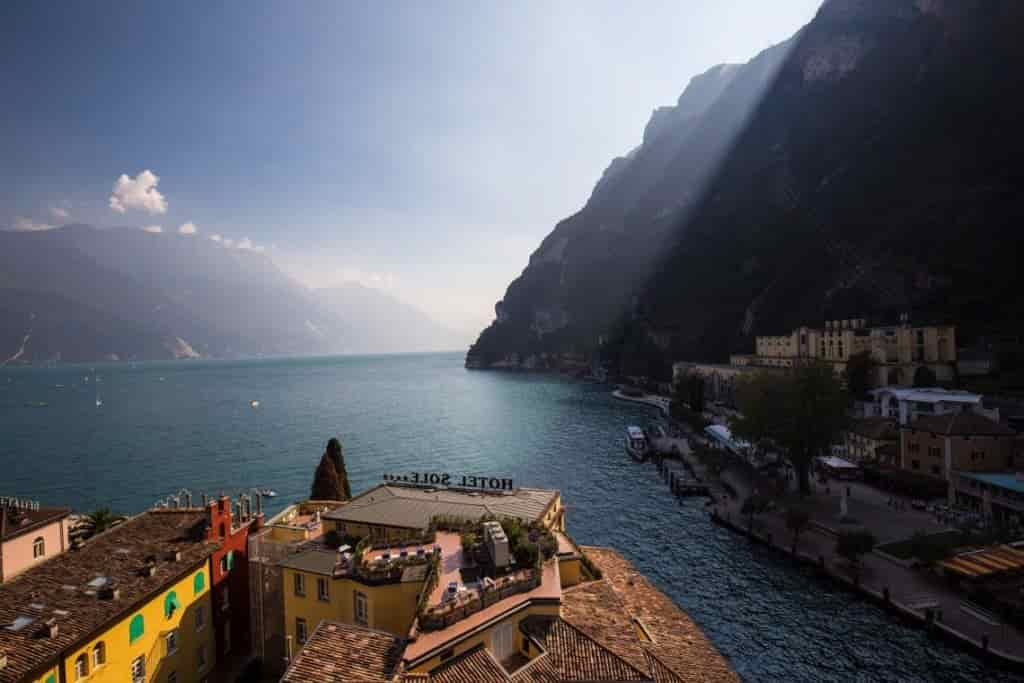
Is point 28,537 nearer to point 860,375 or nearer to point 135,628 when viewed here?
point 135,628

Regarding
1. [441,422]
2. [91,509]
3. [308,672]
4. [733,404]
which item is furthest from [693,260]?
[308,672]

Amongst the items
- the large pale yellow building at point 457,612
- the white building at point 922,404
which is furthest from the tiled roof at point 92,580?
the white building at point 922,404

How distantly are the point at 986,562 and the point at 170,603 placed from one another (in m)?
44.6

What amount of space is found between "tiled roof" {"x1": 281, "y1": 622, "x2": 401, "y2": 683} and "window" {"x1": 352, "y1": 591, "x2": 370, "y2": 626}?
4.32 meters

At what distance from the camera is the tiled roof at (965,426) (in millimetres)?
47031

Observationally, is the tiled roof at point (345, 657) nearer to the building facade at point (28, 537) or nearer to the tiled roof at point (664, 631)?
the tiled roof at point (664, 631)

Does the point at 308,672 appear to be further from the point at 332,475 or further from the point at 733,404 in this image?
the point at 733,404

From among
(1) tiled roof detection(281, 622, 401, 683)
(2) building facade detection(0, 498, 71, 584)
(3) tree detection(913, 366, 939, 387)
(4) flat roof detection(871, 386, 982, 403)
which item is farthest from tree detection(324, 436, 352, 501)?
(3) tree detection(913, 366, 939, 387)

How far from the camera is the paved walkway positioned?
2767 cm

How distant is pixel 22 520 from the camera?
28.2 m

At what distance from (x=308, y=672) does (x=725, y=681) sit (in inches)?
780

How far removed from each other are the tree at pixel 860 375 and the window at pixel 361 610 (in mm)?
85559

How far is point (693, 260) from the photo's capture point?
19338 centimetres

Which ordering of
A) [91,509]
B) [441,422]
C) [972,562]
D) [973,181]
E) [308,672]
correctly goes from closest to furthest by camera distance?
[308,672], [972,562], [91,509], [973,181], [441,422]
